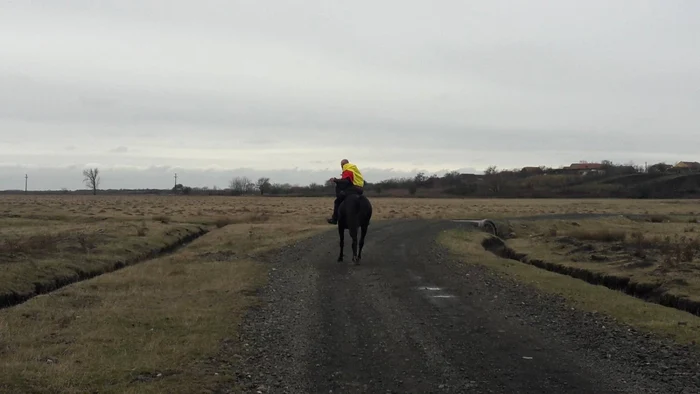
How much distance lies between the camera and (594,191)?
471 feet

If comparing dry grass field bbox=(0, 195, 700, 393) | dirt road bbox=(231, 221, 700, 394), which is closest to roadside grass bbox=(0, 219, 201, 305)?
dry grass field bbox=(0, 195, 700, 393)

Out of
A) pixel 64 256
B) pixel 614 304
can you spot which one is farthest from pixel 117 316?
pixel 64 256

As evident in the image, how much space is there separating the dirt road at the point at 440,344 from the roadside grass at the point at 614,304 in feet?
1.62

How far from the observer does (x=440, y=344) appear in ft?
29.3

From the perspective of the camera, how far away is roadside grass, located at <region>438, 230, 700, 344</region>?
9883 millimetres

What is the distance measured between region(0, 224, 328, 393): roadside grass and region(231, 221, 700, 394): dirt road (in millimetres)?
669

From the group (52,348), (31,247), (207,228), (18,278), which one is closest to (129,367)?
(52,348)

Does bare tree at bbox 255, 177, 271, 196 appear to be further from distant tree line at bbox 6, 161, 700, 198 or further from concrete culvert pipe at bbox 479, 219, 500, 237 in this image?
concrete culvert pipe at bbox 479, 219, 500, 237

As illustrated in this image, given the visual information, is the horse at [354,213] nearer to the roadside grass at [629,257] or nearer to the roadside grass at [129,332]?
the roadside grass at [129,332]

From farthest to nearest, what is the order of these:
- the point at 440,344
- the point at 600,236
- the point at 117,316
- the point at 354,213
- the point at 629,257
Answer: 1. the point at 600,236
2. the point at 629,257
3. the point at 354,213
4. the point at 117,316
5. the point at 440,344

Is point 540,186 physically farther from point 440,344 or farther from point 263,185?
point 440,344

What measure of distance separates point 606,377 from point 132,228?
2989 cm

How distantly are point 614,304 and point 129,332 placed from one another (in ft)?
30.0

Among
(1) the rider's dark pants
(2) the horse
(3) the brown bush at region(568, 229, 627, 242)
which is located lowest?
(3) the brown bush at region(568, 229, 627, 242)
